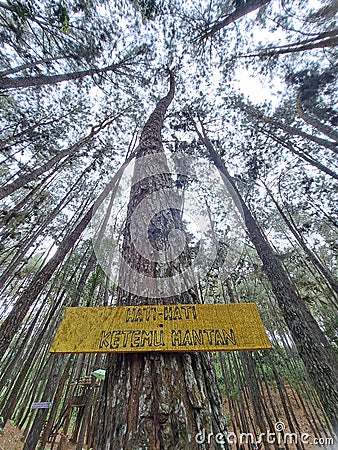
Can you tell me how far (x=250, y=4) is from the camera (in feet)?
12.0

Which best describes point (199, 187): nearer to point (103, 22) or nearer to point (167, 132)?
point (167, 132)

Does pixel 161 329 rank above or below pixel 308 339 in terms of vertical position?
below

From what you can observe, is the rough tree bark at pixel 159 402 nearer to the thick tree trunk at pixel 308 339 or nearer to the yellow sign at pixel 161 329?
the yellow sign at pixel 161 329

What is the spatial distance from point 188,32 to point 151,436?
6938mm

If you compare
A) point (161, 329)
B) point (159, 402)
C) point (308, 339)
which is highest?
point (308, 339)

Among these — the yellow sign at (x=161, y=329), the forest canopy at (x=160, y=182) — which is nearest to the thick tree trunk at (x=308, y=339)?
the forest canopy at (x=160, y=182)

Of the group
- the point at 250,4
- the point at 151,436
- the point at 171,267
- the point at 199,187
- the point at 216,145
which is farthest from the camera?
the point at 199,187

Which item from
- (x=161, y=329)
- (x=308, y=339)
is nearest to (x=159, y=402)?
(x=161, y=329)

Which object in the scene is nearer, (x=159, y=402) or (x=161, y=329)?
(x=159, y=402)

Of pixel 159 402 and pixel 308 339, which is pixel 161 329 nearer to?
pixel 159 402

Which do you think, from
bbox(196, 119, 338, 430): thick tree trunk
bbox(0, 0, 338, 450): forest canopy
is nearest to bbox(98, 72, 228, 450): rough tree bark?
bbox(0, 0, 338, 450): forest canopy

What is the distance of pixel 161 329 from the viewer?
2.70ft

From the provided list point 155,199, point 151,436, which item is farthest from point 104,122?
point 151,436

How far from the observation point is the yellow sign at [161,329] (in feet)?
2.55
